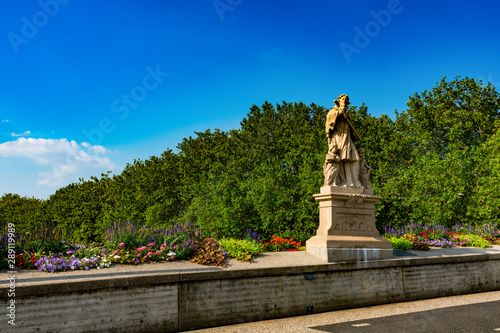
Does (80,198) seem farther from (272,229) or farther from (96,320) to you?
(96,320)

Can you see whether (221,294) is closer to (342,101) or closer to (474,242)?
(342,101)

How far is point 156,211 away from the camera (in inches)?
1200

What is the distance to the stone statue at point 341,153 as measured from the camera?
9.95 metres

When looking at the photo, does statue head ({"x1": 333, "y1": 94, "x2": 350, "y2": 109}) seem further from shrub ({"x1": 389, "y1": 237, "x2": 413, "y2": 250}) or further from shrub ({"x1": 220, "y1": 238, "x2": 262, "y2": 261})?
shrub ({"x1": 220, "y1": 238, "x2": 262, "y2": 261})

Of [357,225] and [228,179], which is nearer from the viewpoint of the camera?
[357,225]

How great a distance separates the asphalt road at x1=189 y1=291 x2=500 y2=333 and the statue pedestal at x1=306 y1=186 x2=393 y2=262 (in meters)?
1.21

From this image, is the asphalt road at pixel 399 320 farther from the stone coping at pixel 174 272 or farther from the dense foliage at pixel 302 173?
the dense foliage at pixel 302 173

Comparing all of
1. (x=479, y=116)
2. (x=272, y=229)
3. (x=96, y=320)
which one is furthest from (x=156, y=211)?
(x=479, y=116)

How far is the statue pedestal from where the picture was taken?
29.8ft

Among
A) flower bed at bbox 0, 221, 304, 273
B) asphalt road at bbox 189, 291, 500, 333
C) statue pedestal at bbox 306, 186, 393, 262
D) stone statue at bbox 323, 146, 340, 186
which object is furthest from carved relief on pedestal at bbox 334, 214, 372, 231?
flower bed at bbox 0, 221, 304, 273

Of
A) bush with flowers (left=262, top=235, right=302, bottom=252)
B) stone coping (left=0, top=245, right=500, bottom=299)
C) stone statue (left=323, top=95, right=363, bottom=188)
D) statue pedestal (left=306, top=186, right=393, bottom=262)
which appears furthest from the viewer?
bush with flowers (left=262, top=235, right=302, bottom=252)

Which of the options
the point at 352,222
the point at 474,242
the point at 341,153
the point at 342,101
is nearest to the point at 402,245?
the point at 352,222

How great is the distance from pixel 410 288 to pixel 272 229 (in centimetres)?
1189

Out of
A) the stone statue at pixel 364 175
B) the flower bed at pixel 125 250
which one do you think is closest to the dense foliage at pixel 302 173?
the flower bed at pixel 125 250
